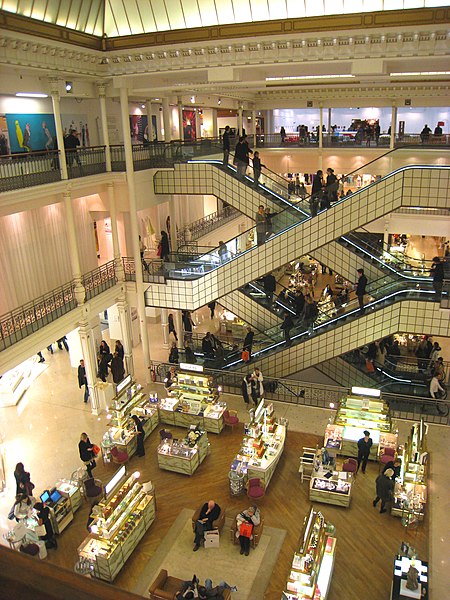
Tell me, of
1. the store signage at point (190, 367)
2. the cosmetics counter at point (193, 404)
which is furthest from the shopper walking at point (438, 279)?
the store signage at point (190, 367)

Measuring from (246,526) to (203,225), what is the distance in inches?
662

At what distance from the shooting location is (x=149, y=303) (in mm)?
16641

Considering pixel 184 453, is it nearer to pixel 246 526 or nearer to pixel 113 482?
pixel 113 482

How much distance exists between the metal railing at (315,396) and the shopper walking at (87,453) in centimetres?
482

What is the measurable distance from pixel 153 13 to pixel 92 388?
10278mm

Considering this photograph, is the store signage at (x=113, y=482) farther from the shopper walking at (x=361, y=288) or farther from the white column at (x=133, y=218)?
the shopper walking at (x=361, y=288)

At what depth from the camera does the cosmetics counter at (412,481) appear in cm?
1033

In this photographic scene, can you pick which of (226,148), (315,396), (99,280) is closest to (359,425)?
(315,396)

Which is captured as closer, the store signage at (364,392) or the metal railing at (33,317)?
the metal railing at (33,317)

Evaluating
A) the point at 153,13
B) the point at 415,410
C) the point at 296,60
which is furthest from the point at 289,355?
the point at 153,13

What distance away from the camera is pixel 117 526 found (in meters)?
9.70

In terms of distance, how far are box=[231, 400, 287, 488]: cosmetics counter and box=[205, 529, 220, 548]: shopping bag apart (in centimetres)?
165

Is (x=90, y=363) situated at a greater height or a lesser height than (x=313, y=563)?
greater

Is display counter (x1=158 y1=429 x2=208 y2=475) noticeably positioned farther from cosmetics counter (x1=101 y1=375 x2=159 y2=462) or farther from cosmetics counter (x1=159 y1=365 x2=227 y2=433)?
cosmetics counter (x1=159 y1=365 x2=227 y2=433)
